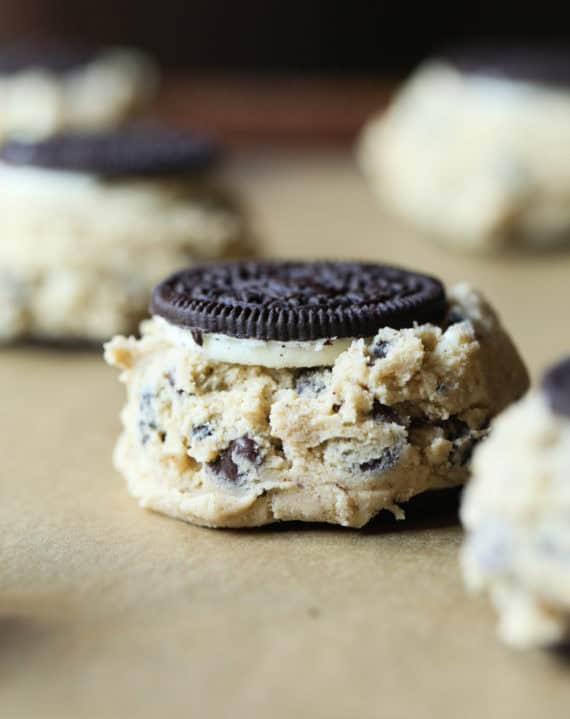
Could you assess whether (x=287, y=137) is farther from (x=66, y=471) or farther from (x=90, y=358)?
(x=66, y=471)

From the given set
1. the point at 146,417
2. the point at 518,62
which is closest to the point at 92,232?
the point at 146,417

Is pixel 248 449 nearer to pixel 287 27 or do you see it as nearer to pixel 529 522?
pixel 529 522

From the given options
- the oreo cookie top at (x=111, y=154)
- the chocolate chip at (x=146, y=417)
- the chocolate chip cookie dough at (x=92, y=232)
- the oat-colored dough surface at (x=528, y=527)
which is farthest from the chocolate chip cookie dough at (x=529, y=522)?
the oreo cookie top at (x=111, y=154)

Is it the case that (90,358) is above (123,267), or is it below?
below

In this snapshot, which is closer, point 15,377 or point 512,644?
point 512,644

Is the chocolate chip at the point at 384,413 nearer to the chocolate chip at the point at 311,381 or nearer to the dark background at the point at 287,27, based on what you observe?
the chocolate chip at the point at 311,381

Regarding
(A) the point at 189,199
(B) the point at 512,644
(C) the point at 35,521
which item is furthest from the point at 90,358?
(B) the point at 512,644

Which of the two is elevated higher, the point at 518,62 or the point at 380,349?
the point at 518,62

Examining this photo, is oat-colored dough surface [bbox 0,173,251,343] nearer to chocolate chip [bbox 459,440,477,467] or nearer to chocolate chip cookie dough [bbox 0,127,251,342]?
chocolate chip cookie dough [bbox 0,127,251,342]

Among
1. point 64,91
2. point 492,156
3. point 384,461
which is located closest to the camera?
point 384,461
